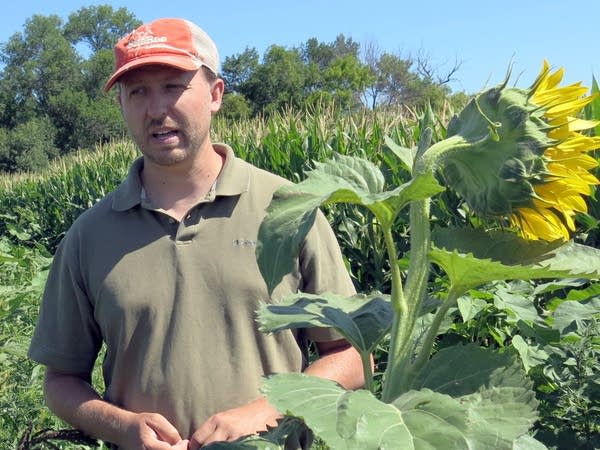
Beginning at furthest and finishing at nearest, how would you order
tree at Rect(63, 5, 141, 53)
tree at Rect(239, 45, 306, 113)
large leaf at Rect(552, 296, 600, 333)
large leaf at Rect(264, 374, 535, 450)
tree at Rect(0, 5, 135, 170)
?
tree at Rect(63, 5, 141, 53), tree at Rect(0, 5, 135, 170), tree at Rect(239, 45, 306, 113), large leaf at Rect(552, 296, 600, 333), large leaf at Rect(264, 374, 535, 450)

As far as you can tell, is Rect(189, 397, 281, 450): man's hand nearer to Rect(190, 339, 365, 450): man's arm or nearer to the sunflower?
Rect(190, 339, 365, 450): man's arm

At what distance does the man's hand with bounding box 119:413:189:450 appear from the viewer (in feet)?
6.67

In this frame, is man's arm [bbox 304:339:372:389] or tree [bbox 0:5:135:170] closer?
man's arm [bbox 304:339:372:389]

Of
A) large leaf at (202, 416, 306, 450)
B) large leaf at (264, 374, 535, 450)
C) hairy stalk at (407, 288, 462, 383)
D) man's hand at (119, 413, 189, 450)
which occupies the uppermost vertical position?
hairy stalk at (407, 288, 462, 383)

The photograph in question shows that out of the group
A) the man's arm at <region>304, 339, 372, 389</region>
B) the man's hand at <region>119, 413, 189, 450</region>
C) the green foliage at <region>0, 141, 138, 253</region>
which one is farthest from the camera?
the green foliage at <region>0, 141, 138, 253</region>

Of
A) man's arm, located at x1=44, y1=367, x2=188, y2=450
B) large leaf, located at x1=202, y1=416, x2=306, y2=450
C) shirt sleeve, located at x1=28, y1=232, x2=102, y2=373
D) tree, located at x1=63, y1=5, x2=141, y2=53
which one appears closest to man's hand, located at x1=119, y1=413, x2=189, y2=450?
man's arm, located at x1=44, y1=367, x2=188, y2=450

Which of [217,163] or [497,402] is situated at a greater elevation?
[217,163]

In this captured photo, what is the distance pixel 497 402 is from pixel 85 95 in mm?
55220

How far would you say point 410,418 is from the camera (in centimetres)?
87

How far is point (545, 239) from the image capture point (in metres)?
1.01

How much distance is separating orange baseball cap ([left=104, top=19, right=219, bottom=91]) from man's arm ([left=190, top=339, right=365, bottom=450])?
33.7 inches

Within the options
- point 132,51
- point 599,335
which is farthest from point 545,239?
point 132,51

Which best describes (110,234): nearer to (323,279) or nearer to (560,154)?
(323,279)

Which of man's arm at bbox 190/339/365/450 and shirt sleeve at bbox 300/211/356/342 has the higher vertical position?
shirt sleeve at bbox 300/211/356/342
